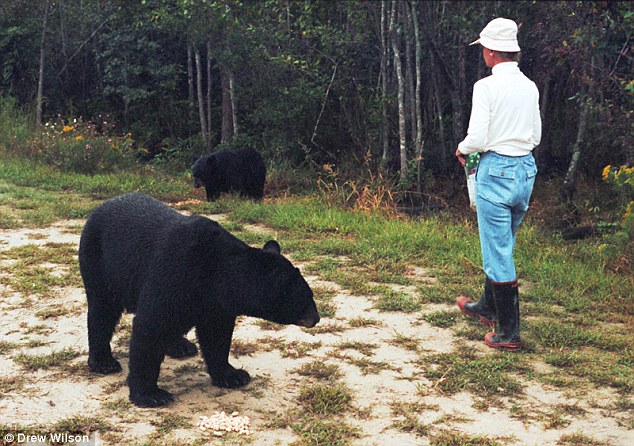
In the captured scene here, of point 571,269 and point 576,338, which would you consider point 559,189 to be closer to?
point 571,269

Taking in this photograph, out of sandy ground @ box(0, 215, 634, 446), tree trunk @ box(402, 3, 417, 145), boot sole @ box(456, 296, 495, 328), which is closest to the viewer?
sandy ground @ box(0, 215, 634, 446)

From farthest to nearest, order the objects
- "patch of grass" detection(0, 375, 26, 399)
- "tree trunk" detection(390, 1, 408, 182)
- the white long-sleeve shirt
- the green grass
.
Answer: "tree trunk" detection(390, 1, 408, 182) → the white long-sleeve shirt → the green grass → "patch of grass" detection(0, 375, 26, 399)

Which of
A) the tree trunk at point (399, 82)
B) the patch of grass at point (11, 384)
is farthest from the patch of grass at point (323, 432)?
the tree trunk at point (399, 82)

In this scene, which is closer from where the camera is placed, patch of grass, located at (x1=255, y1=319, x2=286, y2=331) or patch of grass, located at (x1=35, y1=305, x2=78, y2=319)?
patch of grass, located at (x1=255, y1=319, x2=286, y2=331)

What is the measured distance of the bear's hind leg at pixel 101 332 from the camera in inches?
191

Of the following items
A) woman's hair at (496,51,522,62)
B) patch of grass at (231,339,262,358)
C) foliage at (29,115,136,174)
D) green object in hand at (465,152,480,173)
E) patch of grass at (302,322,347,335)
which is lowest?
patch of grass at (302,322,347,335)

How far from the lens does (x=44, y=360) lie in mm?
5027

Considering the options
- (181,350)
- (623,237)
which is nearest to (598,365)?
(623,237)

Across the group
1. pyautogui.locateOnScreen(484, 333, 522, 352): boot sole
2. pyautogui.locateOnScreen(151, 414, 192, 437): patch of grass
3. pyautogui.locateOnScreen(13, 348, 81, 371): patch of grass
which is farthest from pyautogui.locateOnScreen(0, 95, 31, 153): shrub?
pyautogui.locateOnScreen(151, 414, 192, 437): patch of grass

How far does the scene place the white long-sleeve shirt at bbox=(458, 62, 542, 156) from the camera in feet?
17.4

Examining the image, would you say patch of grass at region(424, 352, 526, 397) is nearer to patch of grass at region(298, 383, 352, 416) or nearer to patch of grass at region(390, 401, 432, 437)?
patch of grass at region(390, 401, 432, 437)

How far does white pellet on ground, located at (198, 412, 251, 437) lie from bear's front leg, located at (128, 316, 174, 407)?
0.36 meters

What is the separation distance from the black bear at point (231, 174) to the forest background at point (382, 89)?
1249mm

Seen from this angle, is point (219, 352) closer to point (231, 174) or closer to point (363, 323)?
point (363, 323)
